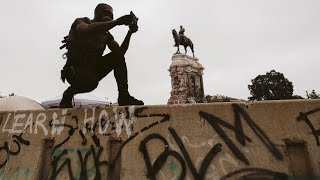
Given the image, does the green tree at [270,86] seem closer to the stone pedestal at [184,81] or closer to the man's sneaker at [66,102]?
the stone pedestal at [184,81]

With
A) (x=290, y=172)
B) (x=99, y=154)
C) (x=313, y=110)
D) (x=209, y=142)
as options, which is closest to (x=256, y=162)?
(x=290, y=172)

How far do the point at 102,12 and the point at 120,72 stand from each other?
3.16ft

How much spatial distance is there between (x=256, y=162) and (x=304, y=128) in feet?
1.97

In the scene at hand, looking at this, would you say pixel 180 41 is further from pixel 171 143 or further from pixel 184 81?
pixel 171 143

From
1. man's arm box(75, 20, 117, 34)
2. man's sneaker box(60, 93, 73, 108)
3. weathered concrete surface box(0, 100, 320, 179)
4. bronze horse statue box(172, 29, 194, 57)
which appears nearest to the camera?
weathered concrete surface box(0, 100, 320, 179)

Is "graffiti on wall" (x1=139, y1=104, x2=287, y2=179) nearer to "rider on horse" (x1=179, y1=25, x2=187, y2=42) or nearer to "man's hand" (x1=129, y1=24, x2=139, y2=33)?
"man's hand" (x1=129, y1=24, x2=139, y2=33)

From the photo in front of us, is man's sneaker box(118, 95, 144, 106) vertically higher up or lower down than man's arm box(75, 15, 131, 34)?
lower down

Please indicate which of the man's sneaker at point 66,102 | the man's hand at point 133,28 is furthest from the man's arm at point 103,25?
the man's sneaker at point 66,102

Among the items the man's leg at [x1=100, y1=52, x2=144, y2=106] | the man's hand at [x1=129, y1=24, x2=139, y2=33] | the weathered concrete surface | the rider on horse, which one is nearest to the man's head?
the man's hand at [x1=129, y1=24, x2=139, y2=33]

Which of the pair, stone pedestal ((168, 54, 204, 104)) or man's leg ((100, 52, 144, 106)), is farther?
stone pedestal ((168, 54, 204, 104))

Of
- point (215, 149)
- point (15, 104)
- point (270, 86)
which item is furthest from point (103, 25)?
point (270, 86)

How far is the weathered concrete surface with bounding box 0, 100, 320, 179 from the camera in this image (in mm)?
2938

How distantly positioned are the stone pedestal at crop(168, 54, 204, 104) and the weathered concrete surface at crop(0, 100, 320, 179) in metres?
39.0

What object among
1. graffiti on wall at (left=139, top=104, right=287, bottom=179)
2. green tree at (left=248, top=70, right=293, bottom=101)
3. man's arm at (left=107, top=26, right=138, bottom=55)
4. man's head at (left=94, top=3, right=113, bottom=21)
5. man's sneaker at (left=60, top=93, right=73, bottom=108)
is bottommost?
graffiti on wall at (left=139, top=104, right=287, bottom=179)
